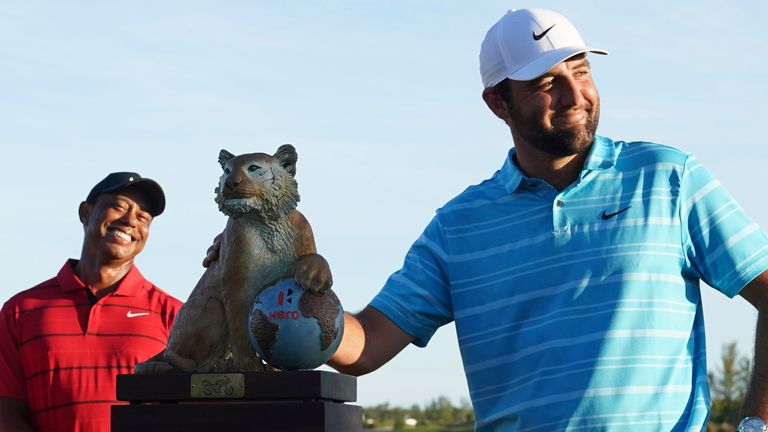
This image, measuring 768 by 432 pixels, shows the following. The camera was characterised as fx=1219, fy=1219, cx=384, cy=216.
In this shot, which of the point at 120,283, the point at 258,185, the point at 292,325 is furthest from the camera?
the point at 120,283

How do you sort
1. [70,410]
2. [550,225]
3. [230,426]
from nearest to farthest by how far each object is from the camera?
[230,426] → [550,225] → [70,410]

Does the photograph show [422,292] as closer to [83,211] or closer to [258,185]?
[258,185]

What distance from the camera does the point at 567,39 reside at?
4.27 m

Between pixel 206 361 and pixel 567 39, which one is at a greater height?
pixel 567 39

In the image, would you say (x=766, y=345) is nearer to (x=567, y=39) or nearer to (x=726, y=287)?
(x=726, y=287)

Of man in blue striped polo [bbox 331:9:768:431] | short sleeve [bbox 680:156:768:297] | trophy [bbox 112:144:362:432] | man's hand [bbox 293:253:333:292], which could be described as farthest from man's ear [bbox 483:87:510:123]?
man's hand [bbox 293:253:333:292]

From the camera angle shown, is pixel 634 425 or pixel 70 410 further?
pixel 70 410

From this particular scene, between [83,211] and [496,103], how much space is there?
3.16m

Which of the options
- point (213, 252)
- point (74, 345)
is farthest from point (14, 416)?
point (213, 252)

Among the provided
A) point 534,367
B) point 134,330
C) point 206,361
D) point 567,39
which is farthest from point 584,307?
point 134,330

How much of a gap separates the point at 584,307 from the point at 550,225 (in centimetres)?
32

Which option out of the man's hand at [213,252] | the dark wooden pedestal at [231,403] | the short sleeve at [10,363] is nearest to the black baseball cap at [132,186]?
the short sleeve at [10,363]

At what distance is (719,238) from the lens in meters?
3.97

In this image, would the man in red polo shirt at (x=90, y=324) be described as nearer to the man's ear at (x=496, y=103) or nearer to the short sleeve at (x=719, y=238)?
the man's ear at (x=496, y=103)
